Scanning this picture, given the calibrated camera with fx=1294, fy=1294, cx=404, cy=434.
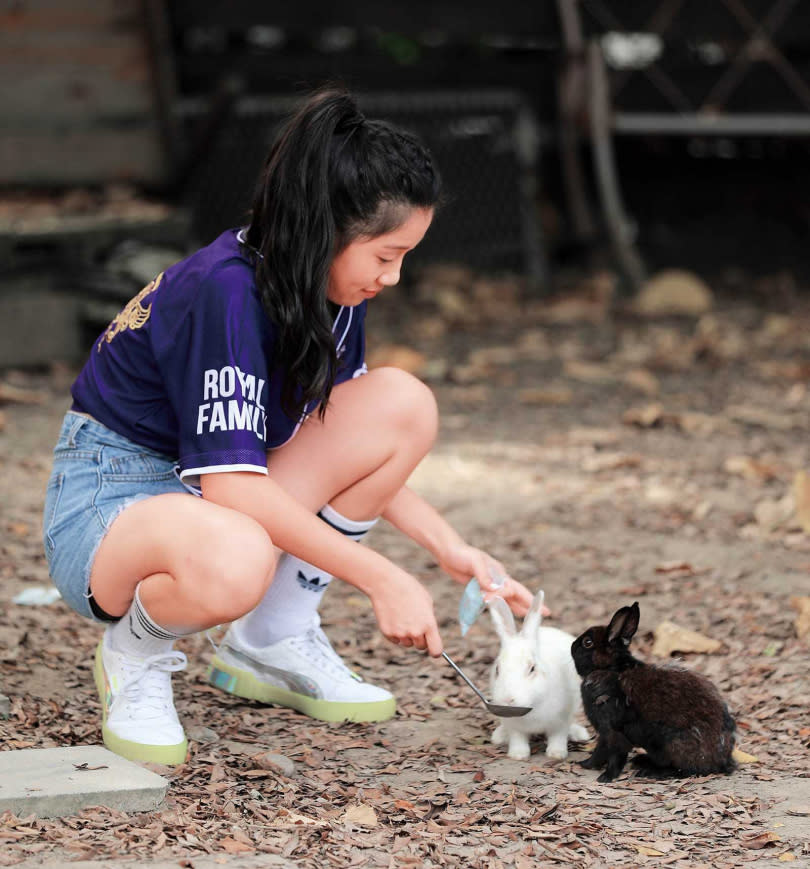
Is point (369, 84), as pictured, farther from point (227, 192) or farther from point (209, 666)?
point (209, 666)

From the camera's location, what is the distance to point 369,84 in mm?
8742

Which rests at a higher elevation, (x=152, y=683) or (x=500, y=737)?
(x=152, y=683)

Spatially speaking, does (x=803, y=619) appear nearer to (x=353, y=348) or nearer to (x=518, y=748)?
(x=518, y=748)

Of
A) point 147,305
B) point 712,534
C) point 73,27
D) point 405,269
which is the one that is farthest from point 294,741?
point 405,269

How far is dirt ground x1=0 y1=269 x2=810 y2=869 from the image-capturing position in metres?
2.35

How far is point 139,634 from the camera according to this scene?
2684mm

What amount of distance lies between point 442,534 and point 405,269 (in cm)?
591

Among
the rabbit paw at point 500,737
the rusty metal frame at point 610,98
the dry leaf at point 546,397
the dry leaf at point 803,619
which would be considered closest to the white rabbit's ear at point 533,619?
the rabbit paw at point 500,737

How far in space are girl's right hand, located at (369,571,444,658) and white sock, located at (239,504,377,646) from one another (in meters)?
0.45

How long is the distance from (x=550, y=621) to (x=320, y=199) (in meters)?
1.57

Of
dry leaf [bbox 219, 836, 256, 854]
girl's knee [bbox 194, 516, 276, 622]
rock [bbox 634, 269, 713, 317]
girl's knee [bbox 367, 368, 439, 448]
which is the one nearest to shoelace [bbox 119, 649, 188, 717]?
girl's knee [bbox 194, 516, 276, 622]

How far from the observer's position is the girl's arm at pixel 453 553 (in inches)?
112

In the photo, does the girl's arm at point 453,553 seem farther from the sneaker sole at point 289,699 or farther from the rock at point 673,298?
the rock at point 673,298

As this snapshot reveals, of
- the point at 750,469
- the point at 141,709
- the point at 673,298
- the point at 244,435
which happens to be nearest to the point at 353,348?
the point at 244,435
